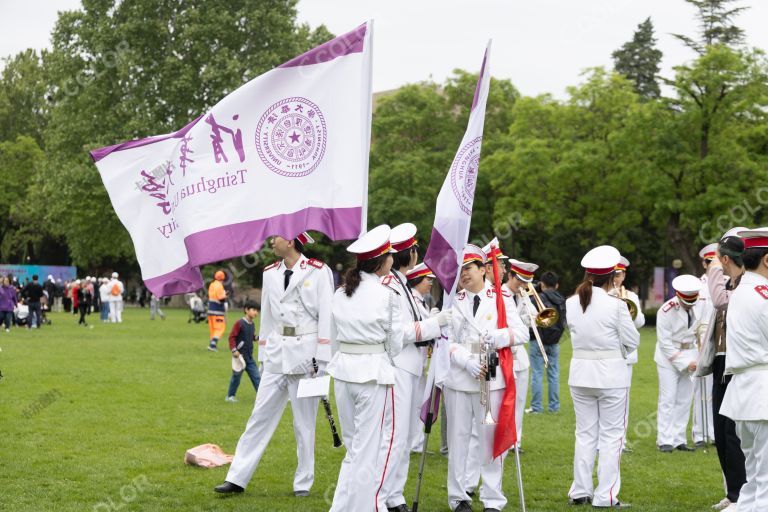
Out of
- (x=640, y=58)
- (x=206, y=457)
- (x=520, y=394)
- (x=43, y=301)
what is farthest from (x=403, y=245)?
(x=640, y=58)

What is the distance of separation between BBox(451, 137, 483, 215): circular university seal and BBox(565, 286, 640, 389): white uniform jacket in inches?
63.8

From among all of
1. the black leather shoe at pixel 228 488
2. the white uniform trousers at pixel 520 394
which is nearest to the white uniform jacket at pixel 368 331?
the black leather shoe at pixel 228 488

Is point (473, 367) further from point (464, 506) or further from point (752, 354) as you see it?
point (752, 354)

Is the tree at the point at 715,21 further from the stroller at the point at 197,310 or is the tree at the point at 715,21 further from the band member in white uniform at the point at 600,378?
the band member in white uniform at the point at 600,378

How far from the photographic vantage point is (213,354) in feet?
84.2

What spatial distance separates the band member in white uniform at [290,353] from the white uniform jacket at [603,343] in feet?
7.95

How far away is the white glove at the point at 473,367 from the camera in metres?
8.53

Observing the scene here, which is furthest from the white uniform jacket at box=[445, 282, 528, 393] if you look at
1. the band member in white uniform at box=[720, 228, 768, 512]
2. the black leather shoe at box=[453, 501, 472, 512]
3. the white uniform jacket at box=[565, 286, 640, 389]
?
the band member in white uniform at box=[720, 228, 768, 512]

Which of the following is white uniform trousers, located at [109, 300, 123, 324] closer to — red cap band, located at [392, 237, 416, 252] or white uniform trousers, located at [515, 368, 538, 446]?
white uniform trousers, located at [515, 368, 538, 446]

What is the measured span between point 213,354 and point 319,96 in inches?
696

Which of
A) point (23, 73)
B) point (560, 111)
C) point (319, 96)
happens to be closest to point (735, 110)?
point (560, 111)

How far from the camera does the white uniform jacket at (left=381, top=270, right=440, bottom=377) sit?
26.3ft

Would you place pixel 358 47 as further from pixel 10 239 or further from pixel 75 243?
pixel 10 239

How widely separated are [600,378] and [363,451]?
270 cm
